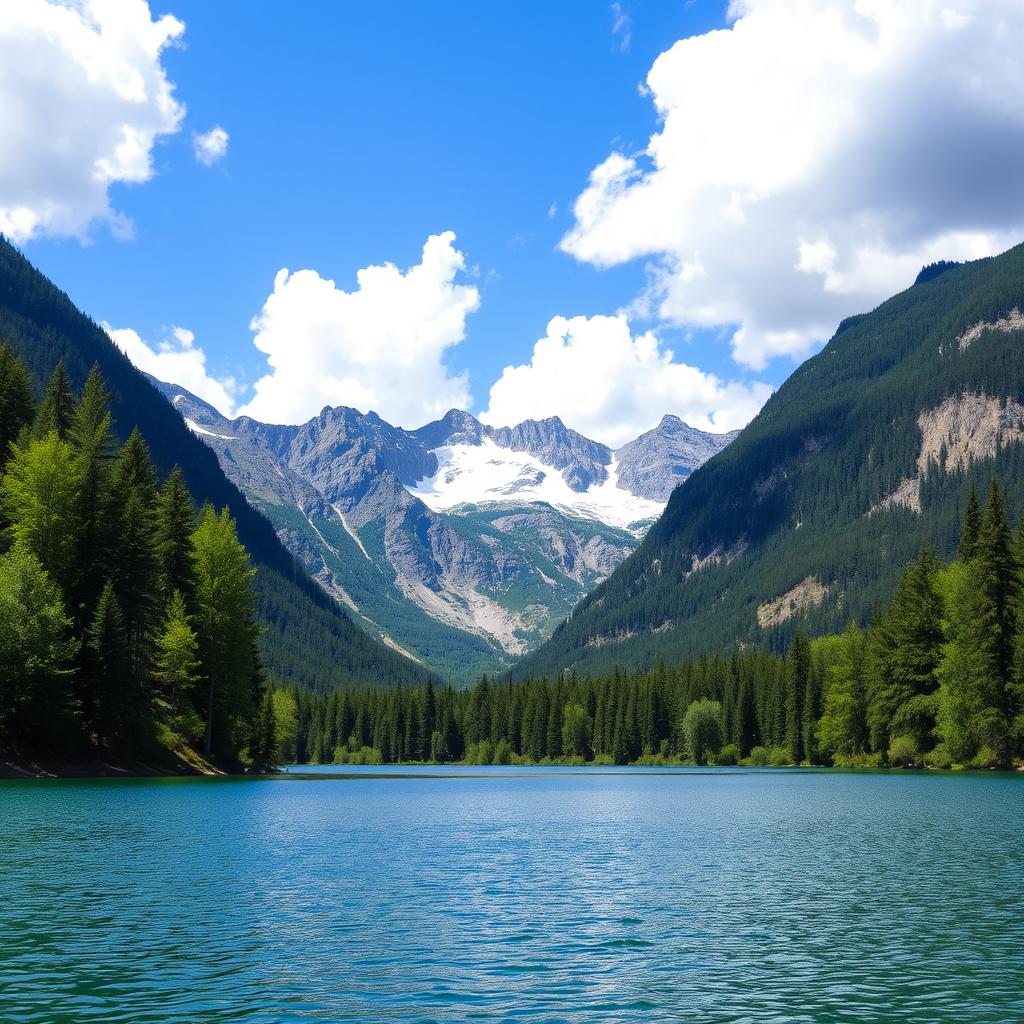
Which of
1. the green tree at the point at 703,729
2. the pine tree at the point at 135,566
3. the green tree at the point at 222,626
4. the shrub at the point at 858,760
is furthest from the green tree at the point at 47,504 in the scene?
the green tree at the point at 703,729

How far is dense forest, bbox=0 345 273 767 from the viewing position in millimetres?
65750

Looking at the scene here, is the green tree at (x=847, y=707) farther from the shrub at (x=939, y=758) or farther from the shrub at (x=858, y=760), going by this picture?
the shrub at (x=939, y=758)

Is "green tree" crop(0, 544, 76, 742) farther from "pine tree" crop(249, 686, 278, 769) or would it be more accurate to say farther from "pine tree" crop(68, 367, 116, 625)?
"pine tree" crop(249, 686, 278, 769)

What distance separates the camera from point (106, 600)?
235 ft

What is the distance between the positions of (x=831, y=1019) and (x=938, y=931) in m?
8.78

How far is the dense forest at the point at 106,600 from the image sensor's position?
65750 mm

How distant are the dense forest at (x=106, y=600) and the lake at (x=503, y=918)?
581 inches

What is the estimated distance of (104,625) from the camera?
71.0m

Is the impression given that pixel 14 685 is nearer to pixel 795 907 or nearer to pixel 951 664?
pixel 795 907

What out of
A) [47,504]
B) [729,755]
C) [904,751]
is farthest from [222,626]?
[729,755]

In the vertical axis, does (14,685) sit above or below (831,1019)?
above

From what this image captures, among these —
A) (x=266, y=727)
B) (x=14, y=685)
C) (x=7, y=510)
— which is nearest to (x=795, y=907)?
(x=14, y=685)

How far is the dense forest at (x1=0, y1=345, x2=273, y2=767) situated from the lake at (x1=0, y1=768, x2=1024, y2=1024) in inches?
581

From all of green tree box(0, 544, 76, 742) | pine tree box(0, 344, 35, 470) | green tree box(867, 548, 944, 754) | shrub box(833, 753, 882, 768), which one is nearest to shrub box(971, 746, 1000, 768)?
green tree box(867, 548, 944, 754)
